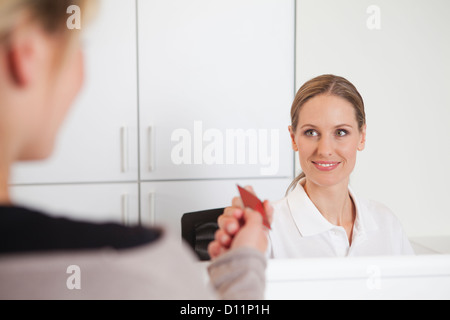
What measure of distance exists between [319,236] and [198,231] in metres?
0.41

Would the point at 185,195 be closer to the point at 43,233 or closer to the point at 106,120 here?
the point at 106,120

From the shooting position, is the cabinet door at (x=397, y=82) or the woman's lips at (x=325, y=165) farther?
the cabinet door at (x=397, y=82)

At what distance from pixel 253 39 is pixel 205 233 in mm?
835

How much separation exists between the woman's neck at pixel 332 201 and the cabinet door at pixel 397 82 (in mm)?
751

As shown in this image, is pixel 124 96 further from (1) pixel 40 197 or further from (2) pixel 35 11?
(2) pixel 35 11

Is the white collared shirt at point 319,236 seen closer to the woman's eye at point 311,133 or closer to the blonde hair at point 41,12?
the woman's eye at point 311,133

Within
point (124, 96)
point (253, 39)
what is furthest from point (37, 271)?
point (253, 39)

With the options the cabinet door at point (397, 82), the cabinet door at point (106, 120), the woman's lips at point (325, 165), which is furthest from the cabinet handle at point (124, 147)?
the woman's lips at point (325, 165)

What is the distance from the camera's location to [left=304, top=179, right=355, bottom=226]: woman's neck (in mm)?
1165

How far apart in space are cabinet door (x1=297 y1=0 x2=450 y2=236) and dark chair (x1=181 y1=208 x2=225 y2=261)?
76cm

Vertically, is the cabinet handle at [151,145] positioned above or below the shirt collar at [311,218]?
above

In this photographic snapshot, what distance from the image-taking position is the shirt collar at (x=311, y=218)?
3.67 feet

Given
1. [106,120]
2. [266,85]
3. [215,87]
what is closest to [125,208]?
[106,120]
